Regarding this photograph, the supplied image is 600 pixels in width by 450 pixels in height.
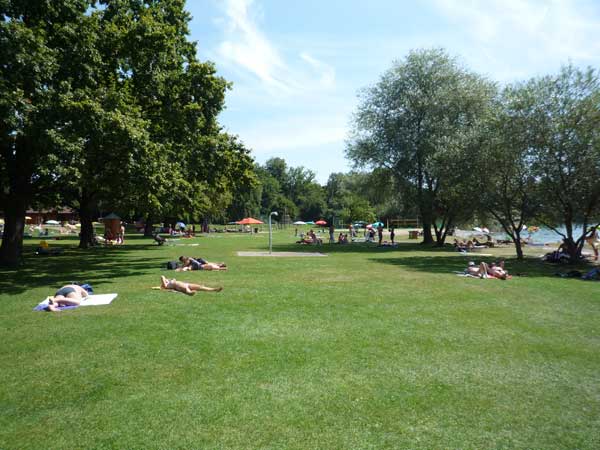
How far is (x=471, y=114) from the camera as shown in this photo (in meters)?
31.3

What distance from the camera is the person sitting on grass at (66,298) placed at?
383 inches

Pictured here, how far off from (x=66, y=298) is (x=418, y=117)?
30.1 meters

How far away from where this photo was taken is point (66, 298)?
10.0 meters

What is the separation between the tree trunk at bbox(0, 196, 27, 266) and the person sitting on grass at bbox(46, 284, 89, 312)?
9.90 meters

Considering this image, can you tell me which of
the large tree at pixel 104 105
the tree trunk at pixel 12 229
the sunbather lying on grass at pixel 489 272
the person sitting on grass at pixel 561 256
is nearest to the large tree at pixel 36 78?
the large tree at pixel 104 105

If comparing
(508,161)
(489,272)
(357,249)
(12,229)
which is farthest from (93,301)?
(357,249)

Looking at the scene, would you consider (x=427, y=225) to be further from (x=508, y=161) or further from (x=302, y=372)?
(x=302, y=372)

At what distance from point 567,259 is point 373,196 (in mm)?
19524

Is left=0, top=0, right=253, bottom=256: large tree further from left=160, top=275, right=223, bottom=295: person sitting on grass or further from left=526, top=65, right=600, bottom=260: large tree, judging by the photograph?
left=526, top=65, right=600, bottom=260: large tree

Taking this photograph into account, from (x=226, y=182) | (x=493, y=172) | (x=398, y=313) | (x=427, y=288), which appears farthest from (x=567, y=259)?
(x=226, y=182)

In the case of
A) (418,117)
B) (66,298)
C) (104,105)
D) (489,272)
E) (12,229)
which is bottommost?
(66,298)

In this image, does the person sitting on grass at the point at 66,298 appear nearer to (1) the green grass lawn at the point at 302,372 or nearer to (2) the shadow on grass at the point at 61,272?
(1) the green grass lawn at the point at 302,372

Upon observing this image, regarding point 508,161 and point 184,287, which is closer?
point 184,287

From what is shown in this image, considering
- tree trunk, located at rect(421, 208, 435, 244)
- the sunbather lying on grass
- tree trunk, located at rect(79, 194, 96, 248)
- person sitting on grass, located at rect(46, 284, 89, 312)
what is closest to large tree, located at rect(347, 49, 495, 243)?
tree trunk, located at rect(421, 208, 435, 244)
